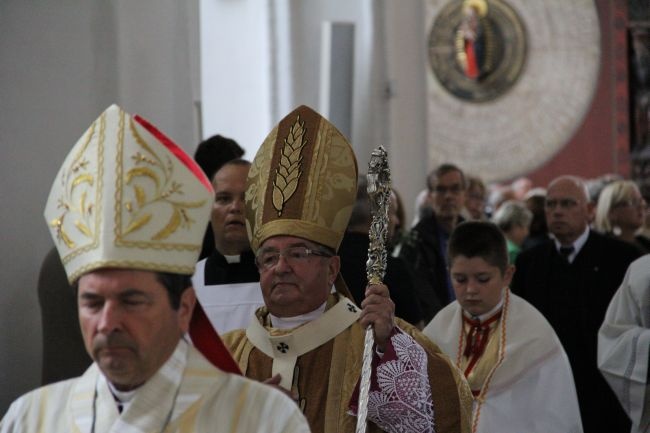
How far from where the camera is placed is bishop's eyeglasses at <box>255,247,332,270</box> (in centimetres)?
394

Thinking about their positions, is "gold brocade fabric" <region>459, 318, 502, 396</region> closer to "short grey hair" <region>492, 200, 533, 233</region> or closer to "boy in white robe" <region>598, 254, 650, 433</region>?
"boy in white robe" <region>598, 254, 650, 433</region>

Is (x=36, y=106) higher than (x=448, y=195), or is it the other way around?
(x=36, y=106)

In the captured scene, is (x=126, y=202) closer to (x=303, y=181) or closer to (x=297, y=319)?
(x=297, y=319)

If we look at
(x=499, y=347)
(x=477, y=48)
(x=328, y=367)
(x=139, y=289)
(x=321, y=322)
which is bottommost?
(x=499, y=347)

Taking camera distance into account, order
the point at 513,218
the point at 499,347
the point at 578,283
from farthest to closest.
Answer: the point at 513,218, the point at 578,283, the point at 499,347

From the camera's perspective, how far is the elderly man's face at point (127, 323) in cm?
271

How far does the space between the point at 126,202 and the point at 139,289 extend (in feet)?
0.66

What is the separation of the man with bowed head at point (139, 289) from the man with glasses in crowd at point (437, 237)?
400 centimetres

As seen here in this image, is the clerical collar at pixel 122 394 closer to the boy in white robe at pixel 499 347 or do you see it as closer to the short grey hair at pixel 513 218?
the boy in white robe at pixel 499 347

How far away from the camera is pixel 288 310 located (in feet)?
13.0

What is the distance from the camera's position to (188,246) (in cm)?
295

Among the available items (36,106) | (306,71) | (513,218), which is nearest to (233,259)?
(36,106)

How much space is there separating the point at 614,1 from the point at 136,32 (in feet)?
50.1

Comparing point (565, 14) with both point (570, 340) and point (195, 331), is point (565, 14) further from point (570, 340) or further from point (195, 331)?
point (195, 331)
